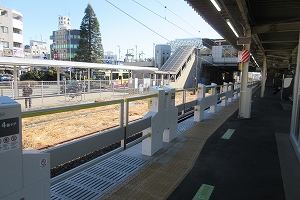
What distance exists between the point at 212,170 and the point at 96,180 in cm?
195

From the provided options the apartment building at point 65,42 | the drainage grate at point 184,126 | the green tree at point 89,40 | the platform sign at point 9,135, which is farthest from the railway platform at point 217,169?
the apartment building at point 65,42

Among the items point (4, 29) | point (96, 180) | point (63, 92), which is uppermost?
point (4, 29)

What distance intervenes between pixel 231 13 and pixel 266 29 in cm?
235

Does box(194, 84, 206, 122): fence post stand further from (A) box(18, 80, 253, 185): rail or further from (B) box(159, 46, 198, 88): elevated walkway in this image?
(B) box(159, 46, 198, 88): elevated walkway

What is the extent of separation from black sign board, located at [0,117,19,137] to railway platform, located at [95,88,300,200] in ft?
5.34

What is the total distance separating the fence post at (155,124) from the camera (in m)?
4.51

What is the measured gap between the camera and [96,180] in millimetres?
3535

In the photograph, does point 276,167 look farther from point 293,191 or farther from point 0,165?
point 0,165

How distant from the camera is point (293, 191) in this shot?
10.9 feet

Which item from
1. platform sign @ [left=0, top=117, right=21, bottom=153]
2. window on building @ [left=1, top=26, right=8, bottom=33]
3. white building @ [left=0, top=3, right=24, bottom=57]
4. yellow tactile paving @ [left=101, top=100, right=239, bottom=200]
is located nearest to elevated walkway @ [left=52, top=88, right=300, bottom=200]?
yellow tactile paving @ [left=101, top=100, right=239, bottom=200]

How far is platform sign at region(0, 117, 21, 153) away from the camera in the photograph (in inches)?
71.2

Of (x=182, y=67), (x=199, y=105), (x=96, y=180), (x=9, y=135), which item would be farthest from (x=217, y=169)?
(x=182, y=67)

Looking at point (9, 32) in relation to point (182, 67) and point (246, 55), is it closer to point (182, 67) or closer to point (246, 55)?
point (182, 67)

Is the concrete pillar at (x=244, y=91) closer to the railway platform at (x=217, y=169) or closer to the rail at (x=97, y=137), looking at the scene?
the railway platform at (x=217, y=169)
